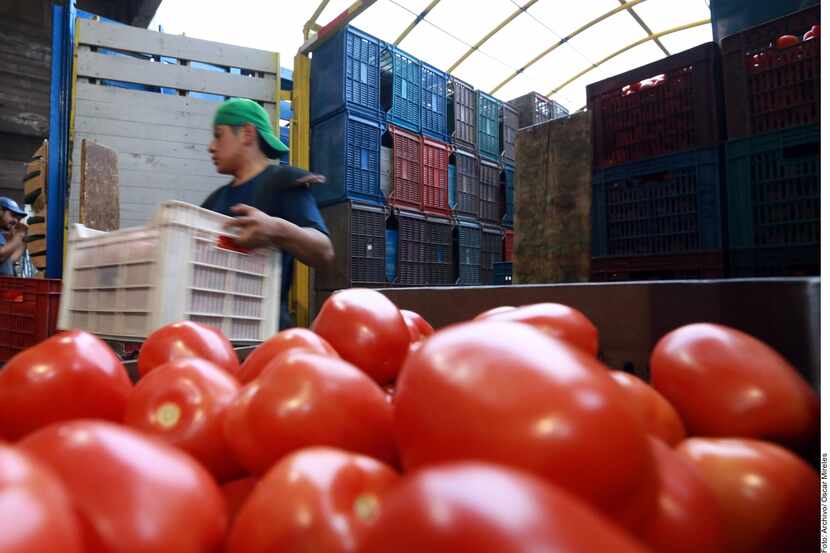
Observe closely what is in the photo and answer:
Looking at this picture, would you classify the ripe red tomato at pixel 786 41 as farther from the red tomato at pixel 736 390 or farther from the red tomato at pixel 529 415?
the red tomato at pixel 529 415

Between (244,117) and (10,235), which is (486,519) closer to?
(244,117)

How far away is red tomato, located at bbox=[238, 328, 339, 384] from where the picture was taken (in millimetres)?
791

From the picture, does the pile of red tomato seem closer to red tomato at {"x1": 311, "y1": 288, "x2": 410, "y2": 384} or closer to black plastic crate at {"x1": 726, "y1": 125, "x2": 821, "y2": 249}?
red tomato at {"x1": 311, "y1": 288, "x2": 410, "y2": 384}

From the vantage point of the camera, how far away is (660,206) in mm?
2686

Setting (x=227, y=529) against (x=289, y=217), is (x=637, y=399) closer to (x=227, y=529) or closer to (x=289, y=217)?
(x=227, y=529)

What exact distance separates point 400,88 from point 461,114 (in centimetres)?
100

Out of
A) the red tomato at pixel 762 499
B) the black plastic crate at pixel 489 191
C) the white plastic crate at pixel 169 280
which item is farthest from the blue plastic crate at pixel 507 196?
the red tomato at pixel 762 499

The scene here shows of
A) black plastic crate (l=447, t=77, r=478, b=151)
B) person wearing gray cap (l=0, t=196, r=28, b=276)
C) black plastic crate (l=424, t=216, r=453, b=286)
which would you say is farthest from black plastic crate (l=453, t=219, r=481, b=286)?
person wearing gray cap (l=0, t=196, r=28, b=276)

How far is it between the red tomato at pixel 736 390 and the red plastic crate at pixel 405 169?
173 inches

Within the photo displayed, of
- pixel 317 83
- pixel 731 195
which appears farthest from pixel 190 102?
pixel 731 195

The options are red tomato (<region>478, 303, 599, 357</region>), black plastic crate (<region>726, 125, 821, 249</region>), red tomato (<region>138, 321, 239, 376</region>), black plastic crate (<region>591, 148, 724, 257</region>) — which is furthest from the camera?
black plastic crate (<region>591, 148, 724, 257</region>)

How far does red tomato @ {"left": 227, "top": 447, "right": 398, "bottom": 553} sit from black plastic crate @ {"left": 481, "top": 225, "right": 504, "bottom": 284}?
5.66 m

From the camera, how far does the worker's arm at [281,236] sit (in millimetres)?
1898

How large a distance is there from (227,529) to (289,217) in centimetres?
190
